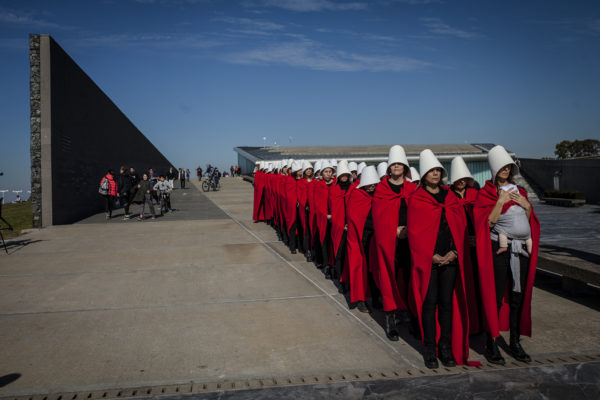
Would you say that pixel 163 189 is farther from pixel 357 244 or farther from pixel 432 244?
pixel 432 244

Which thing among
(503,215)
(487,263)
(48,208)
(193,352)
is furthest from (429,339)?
(48,208)

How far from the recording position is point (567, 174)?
920 inches

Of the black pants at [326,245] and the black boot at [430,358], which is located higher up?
the black pants at [326,245]

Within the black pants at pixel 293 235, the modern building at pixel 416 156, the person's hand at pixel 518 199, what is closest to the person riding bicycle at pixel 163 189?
the modern building at pixel 416 156

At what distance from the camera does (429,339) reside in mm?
4133

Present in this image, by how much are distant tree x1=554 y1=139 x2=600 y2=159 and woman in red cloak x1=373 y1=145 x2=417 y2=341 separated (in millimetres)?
80386

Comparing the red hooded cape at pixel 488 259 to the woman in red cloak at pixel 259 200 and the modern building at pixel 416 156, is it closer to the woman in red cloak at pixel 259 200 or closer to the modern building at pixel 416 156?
the woman in red cloak at pixel 259 200

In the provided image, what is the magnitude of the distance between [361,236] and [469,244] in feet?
4.90

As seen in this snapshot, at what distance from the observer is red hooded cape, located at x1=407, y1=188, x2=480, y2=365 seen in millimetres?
4113

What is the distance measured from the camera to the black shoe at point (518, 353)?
4.11 meters

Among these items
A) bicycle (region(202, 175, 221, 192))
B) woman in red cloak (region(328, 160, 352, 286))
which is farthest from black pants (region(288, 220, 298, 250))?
bicycle (region(202, 175, 221, 192))

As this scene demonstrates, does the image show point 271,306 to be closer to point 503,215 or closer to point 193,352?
point 193,352

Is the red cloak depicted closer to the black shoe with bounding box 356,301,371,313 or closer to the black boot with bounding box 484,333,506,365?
the black shoe with bounding box 356,301,371,313

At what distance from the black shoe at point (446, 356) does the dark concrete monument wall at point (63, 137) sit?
1281 centimetres
